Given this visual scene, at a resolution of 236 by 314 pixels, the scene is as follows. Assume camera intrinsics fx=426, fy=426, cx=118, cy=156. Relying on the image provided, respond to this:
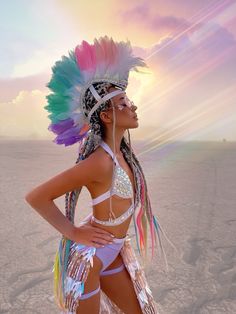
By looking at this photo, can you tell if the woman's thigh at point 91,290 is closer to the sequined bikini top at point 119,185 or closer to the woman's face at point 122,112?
the sequined bikini top at point 119,185

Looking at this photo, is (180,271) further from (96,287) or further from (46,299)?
(96,287)

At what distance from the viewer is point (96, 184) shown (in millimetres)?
2182

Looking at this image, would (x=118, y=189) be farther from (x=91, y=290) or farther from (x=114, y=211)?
(x=91, y=290)

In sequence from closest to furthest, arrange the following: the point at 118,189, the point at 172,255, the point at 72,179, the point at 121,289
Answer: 1. the point at 72,179
2. the point at 118,189
3. the point at 121,289
4. the point at 172,255

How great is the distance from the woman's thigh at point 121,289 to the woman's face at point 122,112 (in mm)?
758

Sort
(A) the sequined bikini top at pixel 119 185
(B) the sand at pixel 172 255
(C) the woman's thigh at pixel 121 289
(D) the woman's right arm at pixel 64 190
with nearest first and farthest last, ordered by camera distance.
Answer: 1. (D) the woman's right arm at pixel 64 190
2. (A) the sequined bikini top at pixel 119 185
3. (C) the woman's thigh at pixel 121 289
4. (B) the sand at pixel 172 255

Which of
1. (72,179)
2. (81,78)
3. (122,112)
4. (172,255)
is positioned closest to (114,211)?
(72,179)

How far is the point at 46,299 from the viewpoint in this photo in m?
3.58

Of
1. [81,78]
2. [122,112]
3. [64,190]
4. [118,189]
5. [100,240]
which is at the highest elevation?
[81,78]

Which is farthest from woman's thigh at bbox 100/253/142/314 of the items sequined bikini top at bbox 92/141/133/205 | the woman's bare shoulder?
the woman's bare shoulder

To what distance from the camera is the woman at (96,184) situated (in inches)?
84.3

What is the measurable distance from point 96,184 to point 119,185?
0.12 m

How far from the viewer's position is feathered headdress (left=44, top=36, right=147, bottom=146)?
2244 millimetres

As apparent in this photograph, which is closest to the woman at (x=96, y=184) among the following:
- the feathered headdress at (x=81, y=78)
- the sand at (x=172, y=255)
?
Result: the feathered headdress at (x=81, y=78)
